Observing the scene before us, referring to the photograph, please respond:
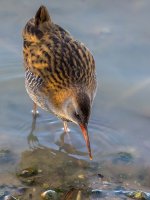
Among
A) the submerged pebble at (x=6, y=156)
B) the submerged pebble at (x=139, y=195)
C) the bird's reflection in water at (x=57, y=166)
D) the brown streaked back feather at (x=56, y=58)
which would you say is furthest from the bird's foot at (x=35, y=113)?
the submerged pebble at (x=139, y=195)

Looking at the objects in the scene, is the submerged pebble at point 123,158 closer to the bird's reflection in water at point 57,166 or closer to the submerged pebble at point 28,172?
the bird's reflection in water at point 57,166

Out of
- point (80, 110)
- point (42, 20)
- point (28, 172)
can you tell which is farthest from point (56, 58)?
point (28, 172)

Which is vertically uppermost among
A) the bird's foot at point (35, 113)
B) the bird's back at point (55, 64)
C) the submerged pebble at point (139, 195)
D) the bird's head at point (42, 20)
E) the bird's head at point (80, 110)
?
the bird's head at point (42, 20)

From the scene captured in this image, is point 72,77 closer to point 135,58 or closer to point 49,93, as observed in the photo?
point 49,93

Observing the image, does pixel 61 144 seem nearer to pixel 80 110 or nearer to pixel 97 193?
pixel 80 110

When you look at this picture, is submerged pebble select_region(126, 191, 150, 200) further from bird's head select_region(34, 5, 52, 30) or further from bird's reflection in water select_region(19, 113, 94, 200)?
bird's head select_region(34, 5, 52, 30)

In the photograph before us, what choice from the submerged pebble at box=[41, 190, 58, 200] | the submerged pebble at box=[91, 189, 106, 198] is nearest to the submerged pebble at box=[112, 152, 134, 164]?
the submerged pebble at box=[91, 189, 106, 198]
